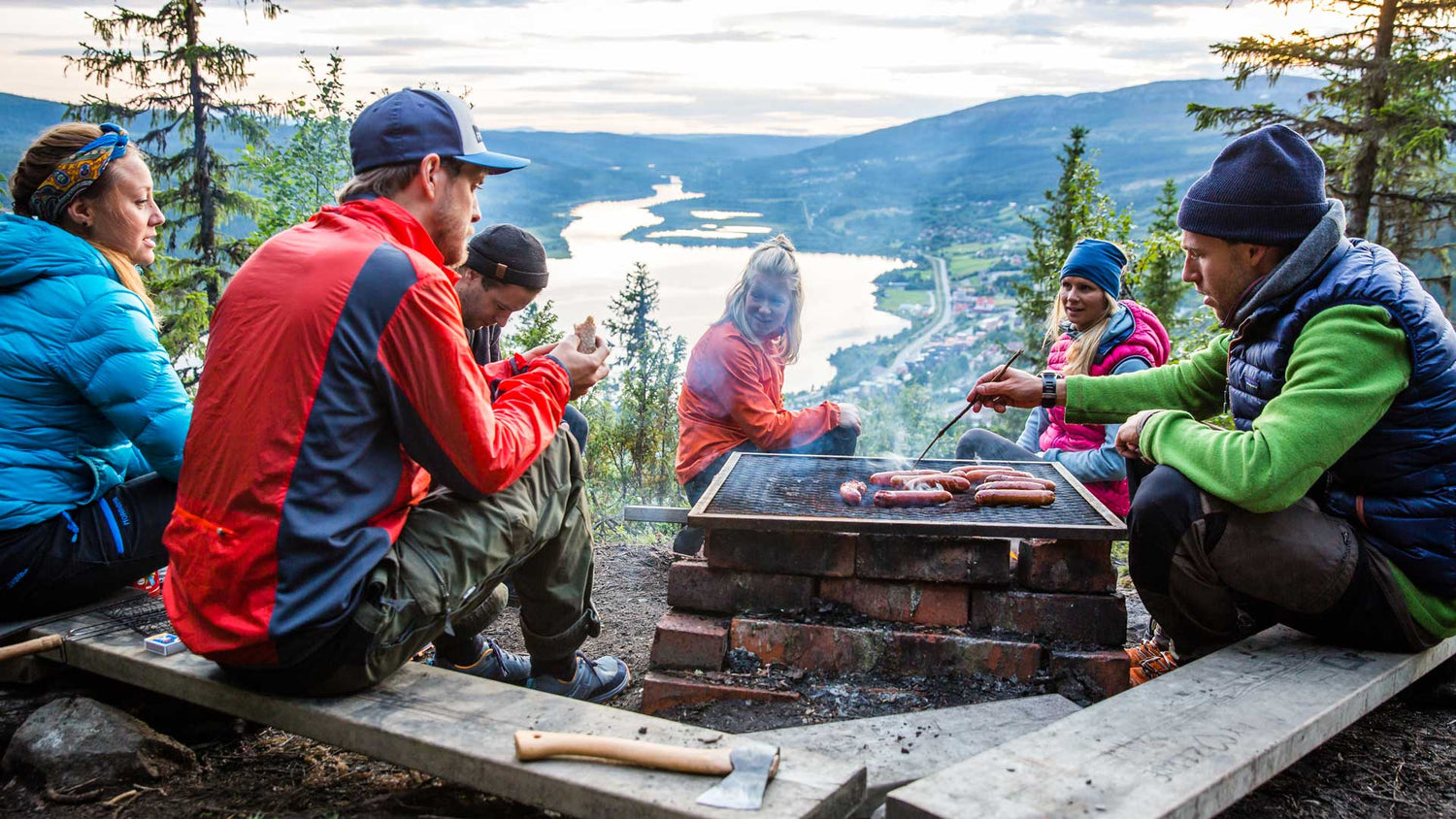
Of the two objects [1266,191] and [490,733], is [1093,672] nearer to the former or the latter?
[1266,191]

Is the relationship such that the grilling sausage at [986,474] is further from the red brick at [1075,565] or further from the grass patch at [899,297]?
the grass patch at [899,297]

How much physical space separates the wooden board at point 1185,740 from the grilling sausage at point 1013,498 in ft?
3.01

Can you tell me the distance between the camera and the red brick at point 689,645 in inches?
134

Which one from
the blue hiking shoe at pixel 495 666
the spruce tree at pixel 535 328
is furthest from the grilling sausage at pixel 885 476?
the spruce tree at pixel 535 328

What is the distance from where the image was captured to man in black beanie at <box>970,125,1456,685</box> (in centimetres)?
255

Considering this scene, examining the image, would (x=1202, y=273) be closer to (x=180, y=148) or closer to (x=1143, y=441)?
(x=1143, y=441)

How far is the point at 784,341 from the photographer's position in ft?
18.4

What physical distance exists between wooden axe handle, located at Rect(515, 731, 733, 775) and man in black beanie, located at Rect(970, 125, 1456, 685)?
Result: 1.71 meters

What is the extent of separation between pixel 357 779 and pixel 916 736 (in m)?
1.67

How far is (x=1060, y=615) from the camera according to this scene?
3355mm

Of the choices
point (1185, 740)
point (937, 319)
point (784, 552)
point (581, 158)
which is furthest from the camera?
point (581, 158)

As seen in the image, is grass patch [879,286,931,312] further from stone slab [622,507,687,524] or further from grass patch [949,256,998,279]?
stone slab [622,507,687,524]

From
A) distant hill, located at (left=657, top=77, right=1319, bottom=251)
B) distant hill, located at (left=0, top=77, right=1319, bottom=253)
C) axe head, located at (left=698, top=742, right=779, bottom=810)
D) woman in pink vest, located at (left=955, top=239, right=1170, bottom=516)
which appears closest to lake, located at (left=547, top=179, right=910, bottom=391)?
distant hill, located at (left=0, top=77, right=1319, bottom=253)

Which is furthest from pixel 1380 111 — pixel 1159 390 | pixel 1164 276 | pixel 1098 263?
pixel 1159 390
